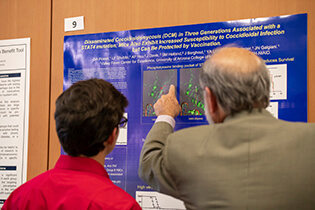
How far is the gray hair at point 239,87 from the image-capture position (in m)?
1.01

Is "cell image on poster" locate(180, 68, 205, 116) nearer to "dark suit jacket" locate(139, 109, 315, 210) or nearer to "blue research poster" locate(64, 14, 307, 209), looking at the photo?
"blue research poster" locate(64, 14, 307, 209)

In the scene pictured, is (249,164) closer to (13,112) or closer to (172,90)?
(172,90)

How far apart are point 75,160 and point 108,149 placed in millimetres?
124

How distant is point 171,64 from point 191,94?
18cm

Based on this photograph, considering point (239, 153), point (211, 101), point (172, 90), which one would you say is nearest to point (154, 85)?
point (172, 90)

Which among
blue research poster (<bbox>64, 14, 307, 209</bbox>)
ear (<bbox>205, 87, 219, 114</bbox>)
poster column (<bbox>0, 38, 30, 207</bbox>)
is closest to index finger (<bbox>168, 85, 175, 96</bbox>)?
blue research poster (<bbox>64, 14, 307, 209</bbox>)

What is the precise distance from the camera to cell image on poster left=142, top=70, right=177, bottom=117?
5.39 ft

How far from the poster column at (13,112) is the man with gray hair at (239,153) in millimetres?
1070

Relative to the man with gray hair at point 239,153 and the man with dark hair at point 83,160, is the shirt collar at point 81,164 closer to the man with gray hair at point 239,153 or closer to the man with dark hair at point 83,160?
the man with dark hair at point 83,160

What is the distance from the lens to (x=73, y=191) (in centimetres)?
96

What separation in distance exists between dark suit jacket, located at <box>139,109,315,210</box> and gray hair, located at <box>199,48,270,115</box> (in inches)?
1.1

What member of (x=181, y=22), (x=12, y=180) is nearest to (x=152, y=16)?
(x=181, y=22)

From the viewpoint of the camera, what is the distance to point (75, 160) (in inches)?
41.3

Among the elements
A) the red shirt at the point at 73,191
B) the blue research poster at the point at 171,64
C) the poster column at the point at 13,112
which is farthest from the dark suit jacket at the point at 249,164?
the poster column at the point at 13,112
